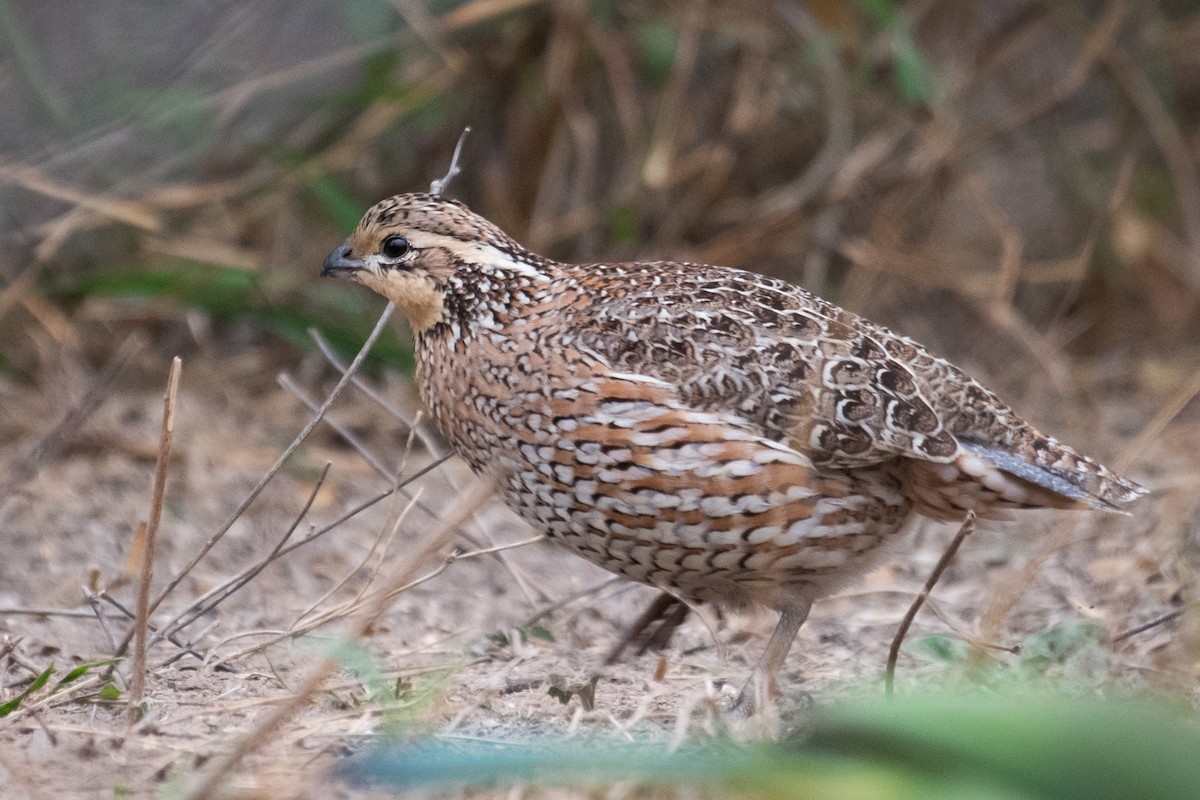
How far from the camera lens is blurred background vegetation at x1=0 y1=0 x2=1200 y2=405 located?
18.0 feet

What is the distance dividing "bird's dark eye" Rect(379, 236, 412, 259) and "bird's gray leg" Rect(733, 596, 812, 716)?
1243mm

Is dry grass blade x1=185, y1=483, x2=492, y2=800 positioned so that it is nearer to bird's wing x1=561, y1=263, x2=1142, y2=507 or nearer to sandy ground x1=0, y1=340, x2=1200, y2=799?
sandy ground x1=0, y1=340, x2=1200, y2=799

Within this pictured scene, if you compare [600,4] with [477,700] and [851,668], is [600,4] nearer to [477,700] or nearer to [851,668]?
[851,668]

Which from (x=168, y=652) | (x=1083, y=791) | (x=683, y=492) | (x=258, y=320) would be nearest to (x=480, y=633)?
(x=168, y=652)

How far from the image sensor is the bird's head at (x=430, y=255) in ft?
11.1

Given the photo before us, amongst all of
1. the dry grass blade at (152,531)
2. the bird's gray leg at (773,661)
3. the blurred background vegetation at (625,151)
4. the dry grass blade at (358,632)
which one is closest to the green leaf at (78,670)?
the dry grass blade at (152,531)

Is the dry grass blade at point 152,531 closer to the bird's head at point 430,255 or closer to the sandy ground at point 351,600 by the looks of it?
the sandy ground at point 351,600

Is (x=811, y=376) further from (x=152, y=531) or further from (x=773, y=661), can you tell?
(x=152, y=531)

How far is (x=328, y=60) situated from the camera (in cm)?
562

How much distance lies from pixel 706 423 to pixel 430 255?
841 mm

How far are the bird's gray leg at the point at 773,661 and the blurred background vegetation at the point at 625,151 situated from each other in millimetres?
2404

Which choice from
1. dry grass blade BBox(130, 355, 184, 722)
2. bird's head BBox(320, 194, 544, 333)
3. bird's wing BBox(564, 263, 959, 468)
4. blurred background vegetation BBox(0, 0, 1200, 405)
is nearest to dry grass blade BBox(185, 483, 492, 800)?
dry grass blade BBox(130, 355, 184, 722)

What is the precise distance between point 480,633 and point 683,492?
44.1 inches

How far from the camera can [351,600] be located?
10.9 feet
